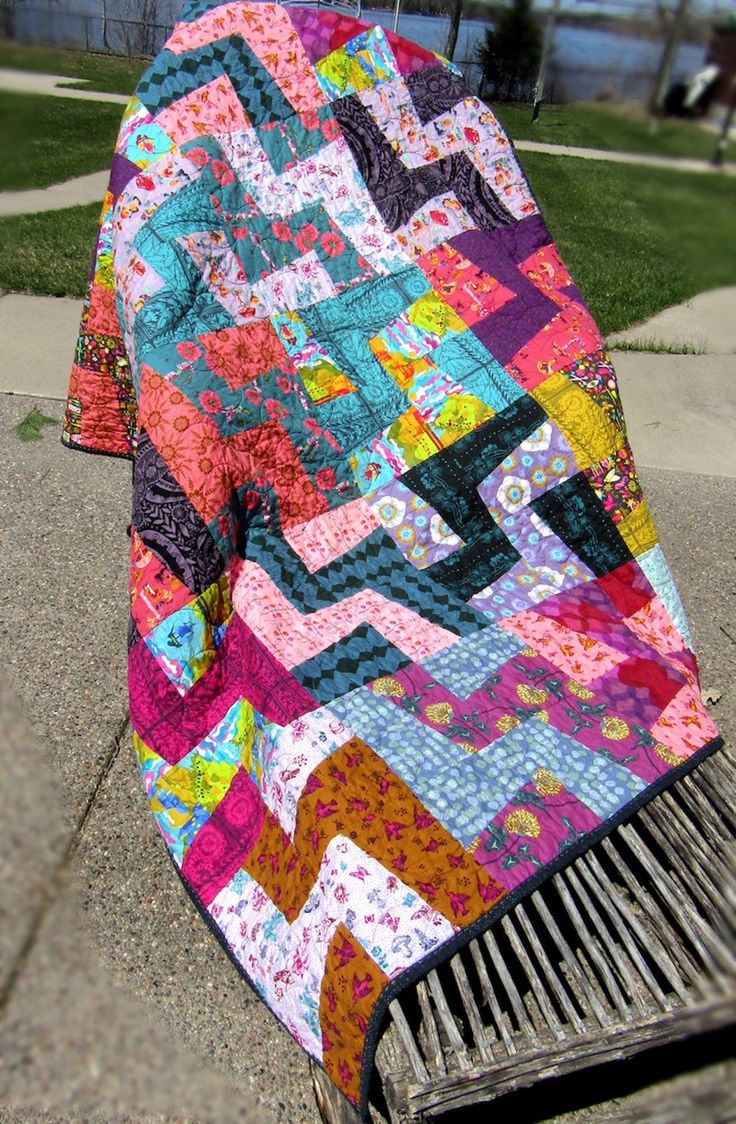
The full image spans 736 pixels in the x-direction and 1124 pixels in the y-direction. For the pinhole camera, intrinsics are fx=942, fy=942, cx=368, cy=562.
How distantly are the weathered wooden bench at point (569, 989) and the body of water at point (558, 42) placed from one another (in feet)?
3.33

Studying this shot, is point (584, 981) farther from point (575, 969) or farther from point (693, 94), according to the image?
point (693, 94)

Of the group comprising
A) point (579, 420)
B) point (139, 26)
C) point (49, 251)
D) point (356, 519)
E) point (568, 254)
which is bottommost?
point (49, 251)

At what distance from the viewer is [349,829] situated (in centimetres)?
150

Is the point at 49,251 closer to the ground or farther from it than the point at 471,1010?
closer to the ground

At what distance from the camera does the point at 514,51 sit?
477 millimetres

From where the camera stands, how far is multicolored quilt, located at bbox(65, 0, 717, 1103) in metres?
1.54

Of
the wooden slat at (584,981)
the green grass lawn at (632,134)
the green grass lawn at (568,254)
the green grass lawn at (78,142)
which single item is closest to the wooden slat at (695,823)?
the wooden slat at (584,981)

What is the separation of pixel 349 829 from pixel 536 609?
78 cm

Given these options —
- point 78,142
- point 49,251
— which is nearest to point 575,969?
point 49,251

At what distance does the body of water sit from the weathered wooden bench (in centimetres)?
102

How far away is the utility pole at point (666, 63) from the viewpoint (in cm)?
31

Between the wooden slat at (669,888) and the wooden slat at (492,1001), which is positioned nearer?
the wooden slat at (492,1001)

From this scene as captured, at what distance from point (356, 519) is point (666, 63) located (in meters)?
1.88

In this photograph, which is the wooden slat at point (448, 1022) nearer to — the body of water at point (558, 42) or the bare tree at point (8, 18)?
the body of water at point (558, 42)
